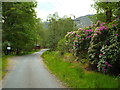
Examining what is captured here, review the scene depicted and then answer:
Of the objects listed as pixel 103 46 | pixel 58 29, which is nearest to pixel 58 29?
pixel 58 29

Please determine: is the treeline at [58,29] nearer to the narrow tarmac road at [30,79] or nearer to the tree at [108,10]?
the tree at [108,10]

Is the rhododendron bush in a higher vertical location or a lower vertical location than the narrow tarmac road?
higher

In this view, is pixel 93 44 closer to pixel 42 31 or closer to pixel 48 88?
pixel 48 88

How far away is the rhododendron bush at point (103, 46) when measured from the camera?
792 cm

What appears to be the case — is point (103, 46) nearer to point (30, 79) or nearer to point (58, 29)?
point (30, 79)

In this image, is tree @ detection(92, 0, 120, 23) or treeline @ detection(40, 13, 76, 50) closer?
tree @ detection(92, 0, 120, 23)

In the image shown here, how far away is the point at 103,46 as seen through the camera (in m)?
8.52

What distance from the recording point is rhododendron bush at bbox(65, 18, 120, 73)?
7.92m

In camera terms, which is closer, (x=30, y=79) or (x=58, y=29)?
(x=30, y=79)

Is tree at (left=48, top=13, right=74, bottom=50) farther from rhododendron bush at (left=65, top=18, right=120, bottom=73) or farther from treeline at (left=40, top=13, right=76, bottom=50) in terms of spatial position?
rhododendron bush at (left=65, top=18, right=120, bottom=73)

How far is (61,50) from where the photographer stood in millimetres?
18359

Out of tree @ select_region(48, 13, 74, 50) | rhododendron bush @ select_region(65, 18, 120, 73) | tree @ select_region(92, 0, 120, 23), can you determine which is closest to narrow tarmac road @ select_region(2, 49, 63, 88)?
A: rhododendron bush @ select_region(65, 18, 120, 73)

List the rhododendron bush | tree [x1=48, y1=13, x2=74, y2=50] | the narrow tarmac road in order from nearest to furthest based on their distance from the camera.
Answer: the narrow tarmac road, the rhododendron bush, tree [x1=48, y1=13, x2=74, y2=50]

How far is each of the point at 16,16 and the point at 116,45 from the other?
15.4 meters
